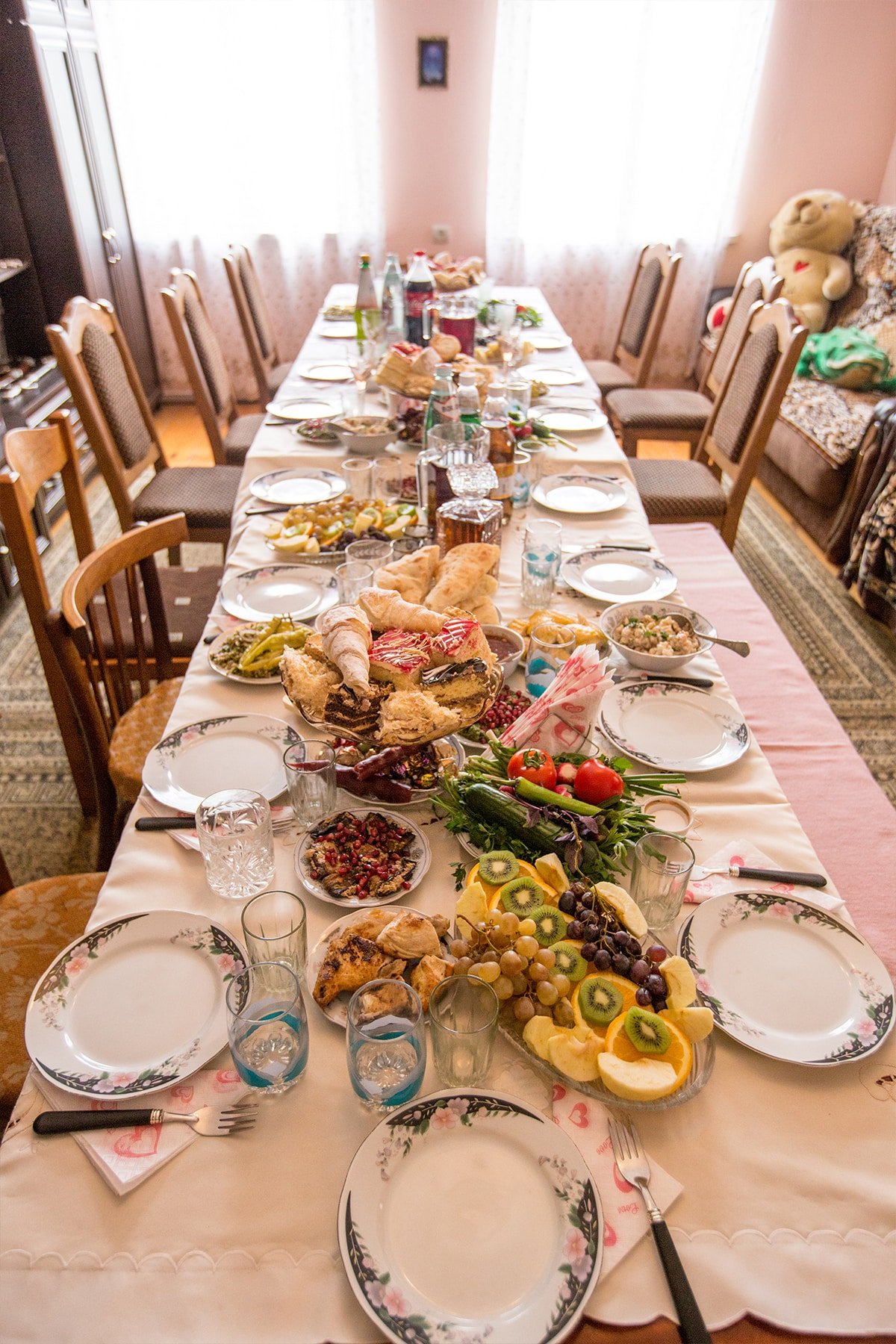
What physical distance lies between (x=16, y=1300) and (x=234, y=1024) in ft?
0.81

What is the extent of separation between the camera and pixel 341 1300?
2.23 ft

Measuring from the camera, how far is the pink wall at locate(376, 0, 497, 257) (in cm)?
418

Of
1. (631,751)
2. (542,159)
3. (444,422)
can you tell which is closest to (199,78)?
(542,159)

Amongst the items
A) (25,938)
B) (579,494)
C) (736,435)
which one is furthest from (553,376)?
(25,938)

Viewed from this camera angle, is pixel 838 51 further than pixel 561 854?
Yes

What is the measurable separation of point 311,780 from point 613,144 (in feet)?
14.6

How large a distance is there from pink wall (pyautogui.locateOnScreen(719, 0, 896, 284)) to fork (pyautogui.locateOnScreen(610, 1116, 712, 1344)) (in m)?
4.97

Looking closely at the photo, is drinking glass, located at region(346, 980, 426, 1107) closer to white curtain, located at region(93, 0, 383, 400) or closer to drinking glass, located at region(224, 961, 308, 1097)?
drinking glass, located at region(224, 961, 308, 1097)

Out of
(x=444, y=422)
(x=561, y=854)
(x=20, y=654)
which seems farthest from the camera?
(x=20, y=654)

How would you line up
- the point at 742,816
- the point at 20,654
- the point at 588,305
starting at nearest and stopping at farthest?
1. the point at 742,816
2. the point at 20,654
3. the point at 588,305

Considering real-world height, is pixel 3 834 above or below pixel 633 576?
below

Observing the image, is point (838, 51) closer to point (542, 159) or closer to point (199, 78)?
point (542, 159)

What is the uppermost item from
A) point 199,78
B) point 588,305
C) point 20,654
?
point 199,78

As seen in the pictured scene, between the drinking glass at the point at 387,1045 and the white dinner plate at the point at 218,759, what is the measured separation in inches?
15.9
